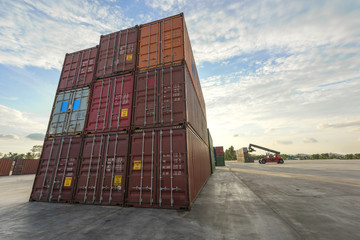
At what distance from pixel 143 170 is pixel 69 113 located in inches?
227

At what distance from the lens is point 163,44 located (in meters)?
7.53

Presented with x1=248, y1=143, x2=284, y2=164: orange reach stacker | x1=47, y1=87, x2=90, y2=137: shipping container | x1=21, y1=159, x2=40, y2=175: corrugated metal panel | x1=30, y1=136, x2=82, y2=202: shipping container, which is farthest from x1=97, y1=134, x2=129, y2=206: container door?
x1=248, y1=143, x2=284, y2=164: orange reach stacker

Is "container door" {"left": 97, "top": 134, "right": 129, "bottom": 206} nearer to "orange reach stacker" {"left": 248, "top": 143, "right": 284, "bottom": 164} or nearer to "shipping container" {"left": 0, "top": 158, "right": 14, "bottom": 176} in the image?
"shipping container" {"left": 0, "top": 158, "right": 14, "bottom": 176}

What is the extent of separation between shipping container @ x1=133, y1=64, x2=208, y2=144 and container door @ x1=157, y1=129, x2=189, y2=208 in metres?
0.66

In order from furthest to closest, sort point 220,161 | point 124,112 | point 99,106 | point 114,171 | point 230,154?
point 230,154 → point 220,161 → point 99,106 → point 124,112 → point 114,171

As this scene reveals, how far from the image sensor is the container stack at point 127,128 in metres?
5.80

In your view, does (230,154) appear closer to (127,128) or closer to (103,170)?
(127,128)

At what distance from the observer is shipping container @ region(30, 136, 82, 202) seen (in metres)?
6.66

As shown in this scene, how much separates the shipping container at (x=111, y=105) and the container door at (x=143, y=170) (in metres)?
1.10

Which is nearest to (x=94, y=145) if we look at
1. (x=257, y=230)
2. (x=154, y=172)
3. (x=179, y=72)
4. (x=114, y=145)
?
(x=114, y=145)

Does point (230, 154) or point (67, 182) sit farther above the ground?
point (230, 154)

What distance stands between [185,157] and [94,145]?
4630 millimetres

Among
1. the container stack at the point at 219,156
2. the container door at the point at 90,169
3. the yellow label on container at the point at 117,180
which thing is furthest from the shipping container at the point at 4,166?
the container stack at the point at 219,156

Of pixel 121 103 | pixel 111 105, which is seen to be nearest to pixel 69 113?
pixel 111 105
